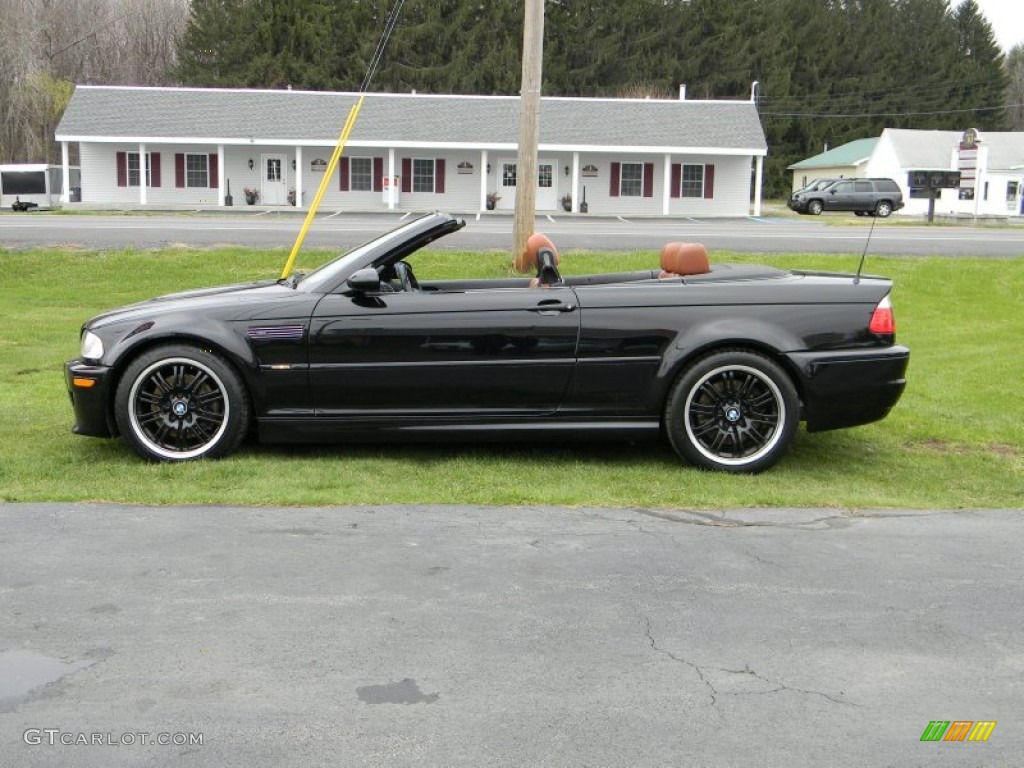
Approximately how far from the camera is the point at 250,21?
58719 millimetres

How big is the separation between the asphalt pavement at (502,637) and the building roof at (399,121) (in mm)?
37000

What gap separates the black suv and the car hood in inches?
1621

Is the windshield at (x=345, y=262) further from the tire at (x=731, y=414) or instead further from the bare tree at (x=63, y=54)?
the bare tree at (x=63, y=54)

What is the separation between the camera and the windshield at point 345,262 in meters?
6.85

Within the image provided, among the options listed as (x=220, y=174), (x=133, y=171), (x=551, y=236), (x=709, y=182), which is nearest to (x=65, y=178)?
(x=133, y=171)

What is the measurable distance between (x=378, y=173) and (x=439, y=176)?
2389 millimetres

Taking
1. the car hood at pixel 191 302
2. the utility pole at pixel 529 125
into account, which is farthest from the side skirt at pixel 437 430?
the utility pole at pixel 529 125

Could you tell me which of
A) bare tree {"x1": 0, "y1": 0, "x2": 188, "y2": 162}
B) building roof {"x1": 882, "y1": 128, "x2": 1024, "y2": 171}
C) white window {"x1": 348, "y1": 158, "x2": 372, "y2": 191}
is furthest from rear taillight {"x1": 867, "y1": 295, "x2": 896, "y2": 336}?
bare tree {"x1": 0, "y1": 0, "x2": 188, "y2": 162}

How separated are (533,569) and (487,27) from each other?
60745 millimetres

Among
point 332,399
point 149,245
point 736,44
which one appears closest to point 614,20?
point 736,44

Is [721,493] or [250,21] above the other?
[250,21]

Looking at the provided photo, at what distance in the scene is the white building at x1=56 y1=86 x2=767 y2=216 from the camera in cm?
4206

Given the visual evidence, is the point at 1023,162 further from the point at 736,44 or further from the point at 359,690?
the point at 359,690

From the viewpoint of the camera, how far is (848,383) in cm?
673
